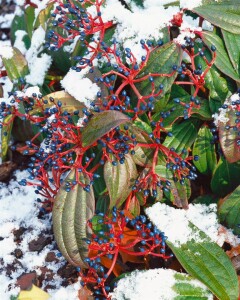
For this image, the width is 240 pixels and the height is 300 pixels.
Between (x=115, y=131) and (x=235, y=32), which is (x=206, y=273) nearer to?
(x=115, y=131)

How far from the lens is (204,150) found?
1965mm

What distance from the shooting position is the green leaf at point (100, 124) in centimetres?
160

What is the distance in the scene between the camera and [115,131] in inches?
69.2

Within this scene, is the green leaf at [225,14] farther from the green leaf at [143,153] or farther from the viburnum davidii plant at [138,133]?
the green leaf at [143,153]

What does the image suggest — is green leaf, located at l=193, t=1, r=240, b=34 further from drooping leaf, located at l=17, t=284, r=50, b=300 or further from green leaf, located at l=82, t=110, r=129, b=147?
drooping leaf, located at l=17, t=284, r=50, b=300

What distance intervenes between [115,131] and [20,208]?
667 mm

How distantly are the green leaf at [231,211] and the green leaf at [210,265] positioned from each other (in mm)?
136

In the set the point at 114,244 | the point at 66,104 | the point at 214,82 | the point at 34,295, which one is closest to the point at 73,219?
the point at 114,244

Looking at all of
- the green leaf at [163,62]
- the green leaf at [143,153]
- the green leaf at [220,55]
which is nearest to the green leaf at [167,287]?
the green leaf at [143,153]

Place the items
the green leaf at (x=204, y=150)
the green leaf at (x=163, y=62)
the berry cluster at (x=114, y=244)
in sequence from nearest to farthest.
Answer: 1. the berry cluster at (x=114, y=244)
2. the green leaf at (x=163, y=62)
3. the green leaf at (x=204, y=150)

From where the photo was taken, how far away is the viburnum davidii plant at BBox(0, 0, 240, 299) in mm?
1766

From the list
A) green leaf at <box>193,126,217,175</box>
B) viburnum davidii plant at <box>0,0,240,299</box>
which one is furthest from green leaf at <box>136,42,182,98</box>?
green leaf at <box>193,126,217,175</box>

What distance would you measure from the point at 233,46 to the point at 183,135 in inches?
15.9

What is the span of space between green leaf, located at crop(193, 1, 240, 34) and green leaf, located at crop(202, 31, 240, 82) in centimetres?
5
